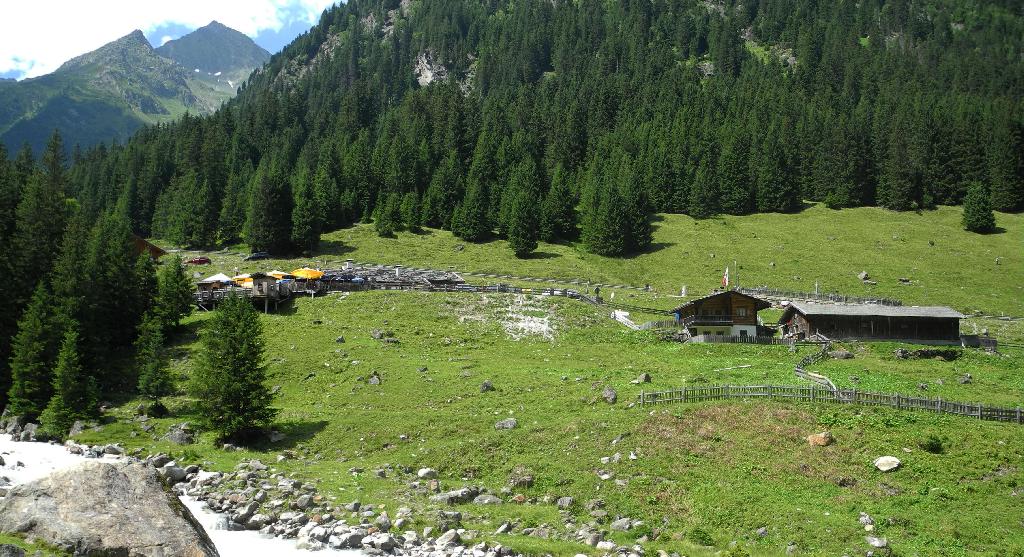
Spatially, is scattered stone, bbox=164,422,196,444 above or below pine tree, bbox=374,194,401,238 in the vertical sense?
below

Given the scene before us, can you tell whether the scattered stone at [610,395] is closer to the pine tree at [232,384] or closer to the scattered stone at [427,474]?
the scattered stone at [427,474]

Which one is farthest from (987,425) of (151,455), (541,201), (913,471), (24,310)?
(541,201)

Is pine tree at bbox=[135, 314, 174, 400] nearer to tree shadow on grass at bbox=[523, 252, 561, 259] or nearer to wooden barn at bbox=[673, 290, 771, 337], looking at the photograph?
wooden barn at bbox=[673, 290, 771, 337]

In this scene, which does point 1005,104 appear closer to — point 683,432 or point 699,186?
point 699,186

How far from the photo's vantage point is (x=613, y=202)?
103250 millimetres

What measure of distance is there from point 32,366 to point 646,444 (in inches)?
1660

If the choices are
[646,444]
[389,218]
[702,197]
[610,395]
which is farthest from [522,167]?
[646,444]

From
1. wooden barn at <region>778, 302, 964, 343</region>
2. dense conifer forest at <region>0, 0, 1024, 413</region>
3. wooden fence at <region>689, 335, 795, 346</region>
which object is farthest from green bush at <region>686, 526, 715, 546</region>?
dense conifer forest at <region>0, 0, 1024, 413</region>

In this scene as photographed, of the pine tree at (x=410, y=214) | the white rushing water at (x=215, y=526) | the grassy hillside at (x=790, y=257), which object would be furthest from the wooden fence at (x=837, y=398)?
the pine tree at (x=410, y=214)

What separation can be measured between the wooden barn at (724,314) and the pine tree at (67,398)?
46.7 m

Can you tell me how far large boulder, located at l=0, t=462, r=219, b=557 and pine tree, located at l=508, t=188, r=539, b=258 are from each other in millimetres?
81036

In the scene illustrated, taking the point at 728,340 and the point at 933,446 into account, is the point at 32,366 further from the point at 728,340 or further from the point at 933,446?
the point at 933,446

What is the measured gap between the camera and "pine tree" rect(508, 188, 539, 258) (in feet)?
321

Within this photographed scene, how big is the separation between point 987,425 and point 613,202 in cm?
7331
